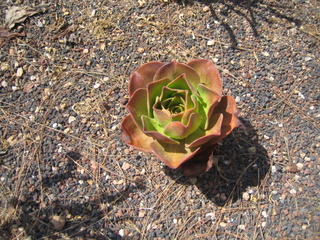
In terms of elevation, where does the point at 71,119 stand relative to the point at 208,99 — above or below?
below

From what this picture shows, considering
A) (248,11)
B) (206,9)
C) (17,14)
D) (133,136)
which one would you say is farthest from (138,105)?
(17,14)

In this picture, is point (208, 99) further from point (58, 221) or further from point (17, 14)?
point (17, 14)

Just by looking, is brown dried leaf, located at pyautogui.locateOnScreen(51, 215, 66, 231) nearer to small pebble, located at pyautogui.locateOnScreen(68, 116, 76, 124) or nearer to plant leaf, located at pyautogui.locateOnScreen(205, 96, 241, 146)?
small pebble, located at pyautogui.locateOnScreen(68, 116, 76, 124)

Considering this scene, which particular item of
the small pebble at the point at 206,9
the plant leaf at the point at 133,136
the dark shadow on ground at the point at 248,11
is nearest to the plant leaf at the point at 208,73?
the plant leaf at the point at 133,136

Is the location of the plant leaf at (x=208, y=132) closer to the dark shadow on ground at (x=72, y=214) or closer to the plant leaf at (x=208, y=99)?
the plant leaf at (x=208, y=99)

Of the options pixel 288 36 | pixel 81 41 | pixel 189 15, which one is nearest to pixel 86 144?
pixel 81 41

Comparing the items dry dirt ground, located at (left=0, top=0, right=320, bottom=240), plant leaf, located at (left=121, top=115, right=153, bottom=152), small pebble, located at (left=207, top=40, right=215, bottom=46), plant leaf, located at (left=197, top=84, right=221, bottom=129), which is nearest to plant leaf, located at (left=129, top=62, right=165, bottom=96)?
plant leaf, located at (left=121, top=115, right=153, bottom=152)

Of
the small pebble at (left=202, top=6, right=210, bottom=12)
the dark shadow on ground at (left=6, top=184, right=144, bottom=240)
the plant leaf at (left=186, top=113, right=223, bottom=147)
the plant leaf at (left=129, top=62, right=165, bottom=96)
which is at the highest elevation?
the plant leaf at (left=129, top=62, right=165, bottom=96)
